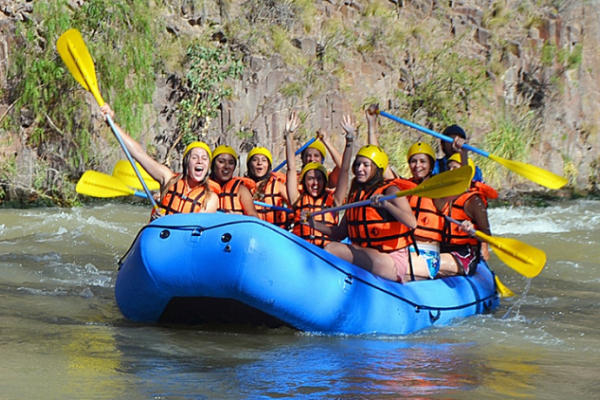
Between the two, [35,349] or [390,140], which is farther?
[390,140]

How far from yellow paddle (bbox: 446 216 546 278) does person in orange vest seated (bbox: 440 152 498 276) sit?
14cm

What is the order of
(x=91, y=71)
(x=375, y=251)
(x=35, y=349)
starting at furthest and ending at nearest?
(x=91, y=71)
(x=375, y=251)
(x=35, y=349)

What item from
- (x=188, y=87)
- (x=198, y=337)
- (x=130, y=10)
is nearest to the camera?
(x=198, y=337)

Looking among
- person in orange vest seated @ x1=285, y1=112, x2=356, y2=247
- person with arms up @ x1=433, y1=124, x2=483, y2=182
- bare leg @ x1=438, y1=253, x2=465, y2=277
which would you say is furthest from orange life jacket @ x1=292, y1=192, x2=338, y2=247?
person with arms up @ x1=433, y1=124, x2=483, y2=182

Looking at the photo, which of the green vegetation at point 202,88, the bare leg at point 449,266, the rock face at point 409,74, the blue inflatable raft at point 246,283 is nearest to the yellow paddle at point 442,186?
the blue inflatable raft at point 246,283

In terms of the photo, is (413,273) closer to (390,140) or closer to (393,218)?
(393,218)

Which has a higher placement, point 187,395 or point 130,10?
point 130,10

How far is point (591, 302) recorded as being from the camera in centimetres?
590

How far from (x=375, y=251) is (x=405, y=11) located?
41.5 ft

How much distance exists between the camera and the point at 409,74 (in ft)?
50.5

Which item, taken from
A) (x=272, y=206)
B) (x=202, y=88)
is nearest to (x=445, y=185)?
(x=272, y=206)

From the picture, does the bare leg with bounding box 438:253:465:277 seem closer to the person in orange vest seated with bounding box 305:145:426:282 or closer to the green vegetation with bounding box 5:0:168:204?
the person in orange vest seated with bounding box 305:145:426:282

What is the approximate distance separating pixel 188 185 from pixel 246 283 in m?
1.05

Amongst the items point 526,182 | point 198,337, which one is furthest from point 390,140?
point 198,337
